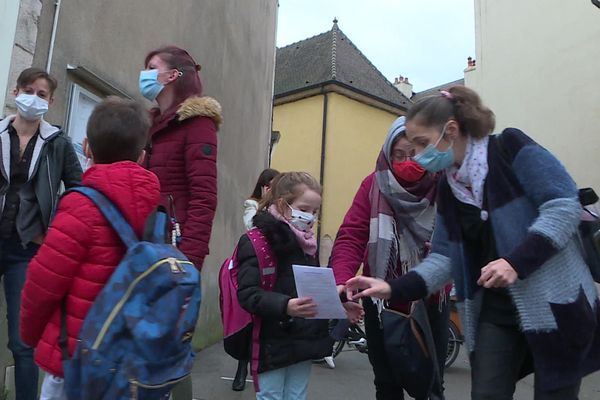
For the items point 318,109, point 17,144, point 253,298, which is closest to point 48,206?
point 17,144

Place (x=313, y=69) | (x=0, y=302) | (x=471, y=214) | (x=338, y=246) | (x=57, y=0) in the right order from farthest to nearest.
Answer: (x=313, y=69)
(x=57, y=0)
(x=0, y=302)
(x=338, y=246)
(x=471, y=214)

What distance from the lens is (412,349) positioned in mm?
2766

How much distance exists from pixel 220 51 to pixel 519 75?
289 inches

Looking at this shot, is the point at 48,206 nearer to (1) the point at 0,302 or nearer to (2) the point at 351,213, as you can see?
(1) the point at 0,302

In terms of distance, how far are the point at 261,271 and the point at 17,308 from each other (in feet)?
4.45

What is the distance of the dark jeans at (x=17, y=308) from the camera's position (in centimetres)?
300

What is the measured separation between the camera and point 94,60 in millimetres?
4676

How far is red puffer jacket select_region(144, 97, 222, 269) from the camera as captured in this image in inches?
112

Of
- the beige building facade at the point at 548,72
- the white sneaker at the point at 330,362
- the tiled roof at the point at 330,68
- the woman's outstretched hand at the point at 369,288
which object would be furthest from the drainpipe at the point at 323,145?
the woman's outstretched hand at the point at 369,288

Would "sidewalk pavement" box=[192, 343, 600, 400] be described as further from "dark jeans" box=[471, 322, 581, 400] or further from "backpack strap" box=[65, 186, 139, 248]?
"backpack strap" box=[65, 186, 139, 248]

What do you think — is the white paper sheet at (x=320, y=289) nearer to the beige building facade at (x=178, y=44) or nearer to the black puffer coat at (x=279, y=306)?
the black puffer coat at (x=279, y=306)

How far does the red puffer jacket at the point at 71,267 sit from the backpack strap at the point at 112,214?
17 millimetres

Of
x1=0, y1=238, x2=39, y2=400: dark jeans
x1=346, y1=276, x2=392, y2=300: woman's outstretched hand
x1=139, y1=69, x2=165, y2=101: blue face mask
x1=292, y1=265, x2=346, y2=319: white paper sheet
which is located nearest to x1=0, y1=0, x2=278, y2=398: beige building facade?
x1=0, y1=238, x2=39, y2=400: dark jeans

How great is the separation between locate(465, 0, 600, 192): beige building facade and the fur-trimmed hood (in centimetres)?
938
